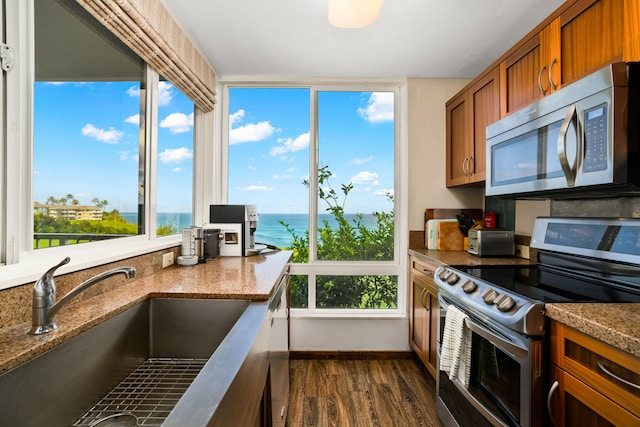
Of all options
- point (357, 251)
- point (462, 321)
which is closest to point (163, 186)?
point (357, 251)

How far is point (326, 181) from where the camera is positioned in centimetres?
297

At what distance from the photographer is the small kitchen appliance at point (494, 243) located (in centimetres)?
231

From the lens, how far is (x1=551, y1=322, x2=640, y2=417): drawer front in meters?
0.85

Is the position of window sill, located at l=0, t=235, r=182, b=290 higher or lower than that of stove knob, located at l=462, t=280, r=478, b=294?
higher

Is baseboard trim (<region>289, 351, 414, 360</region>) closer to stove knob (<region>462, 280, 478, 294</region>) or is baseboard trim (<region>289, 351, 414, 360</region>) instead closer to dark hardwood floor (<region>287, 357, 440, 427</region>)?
dark hardwood floor (<region>287, 357, 440, 427</region>)

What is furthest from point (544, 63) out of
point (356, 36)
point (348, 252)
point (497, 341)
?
point (348, 252)

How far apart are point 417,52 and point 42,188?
7.89 ft

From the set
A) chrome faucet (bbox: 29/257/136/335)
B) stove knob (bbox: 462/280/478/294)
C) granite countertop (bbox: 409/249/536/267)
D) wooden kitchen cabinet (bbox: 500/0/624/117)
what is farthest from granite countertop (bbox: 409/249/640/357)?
chrome faucet (bbox: 29/257/136/335)

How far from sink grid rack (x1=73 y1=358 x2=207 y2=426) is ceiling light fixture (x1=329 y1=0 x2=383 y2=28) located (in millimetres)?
1777

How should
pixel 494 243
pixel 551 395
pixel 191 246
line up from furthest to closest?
pixel 494 243 < pixel 191 246 < pixel 551 395

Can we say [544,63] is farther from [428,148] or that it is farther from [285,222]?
[285,222]

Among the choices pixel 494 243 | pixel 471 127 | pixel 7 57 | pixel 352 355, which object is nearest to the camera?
pixel 7 57

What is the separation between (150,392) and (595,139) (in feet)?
5.99

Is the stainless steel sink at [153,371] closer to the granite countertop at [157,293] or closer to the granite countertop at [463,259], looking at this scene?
the granite countertop at [157,293]
